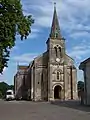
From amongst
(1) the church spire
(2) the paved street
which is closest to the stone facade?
(2) the paved street

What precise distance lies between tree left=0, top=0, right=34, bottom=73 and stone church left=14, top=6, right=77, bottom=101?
53.9m

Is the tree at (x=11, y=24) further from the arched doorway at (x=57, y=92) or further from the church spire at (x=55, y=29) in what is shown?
the church spire at (x=55, y=29)

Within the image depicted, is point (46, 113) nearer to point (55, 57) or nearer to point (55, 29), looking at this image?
point (55, 57)

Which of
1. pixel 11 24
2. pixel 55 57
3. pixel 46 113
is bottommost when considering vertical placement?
pixel 46 113

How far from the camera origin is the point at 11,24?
56.1 feet

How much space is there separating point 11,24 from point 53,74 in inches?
2230

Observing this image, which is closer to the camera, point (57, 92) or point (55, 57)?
point (55, 57)

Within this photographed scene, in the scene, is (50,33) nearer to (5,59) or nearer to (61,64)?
(61,64)

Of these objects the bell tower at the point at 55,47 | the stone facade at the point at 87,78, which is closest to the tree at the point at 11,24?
the stone facade at the point at 87,78

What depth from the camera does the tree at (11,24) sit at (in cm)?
1678

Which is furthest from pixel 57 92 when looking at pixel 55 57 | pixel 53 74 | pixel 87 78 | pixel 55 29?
pixel 87 78

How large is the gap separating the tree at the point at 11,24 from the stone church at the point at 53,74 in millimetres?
53904

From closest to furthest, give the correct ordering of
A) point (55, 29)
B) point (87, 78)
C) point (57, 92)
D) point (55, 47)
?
point (87, 78) < point (57, 92) < point (55, 47) < point (55, 29)

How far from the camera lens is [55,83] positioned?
7262 cm
